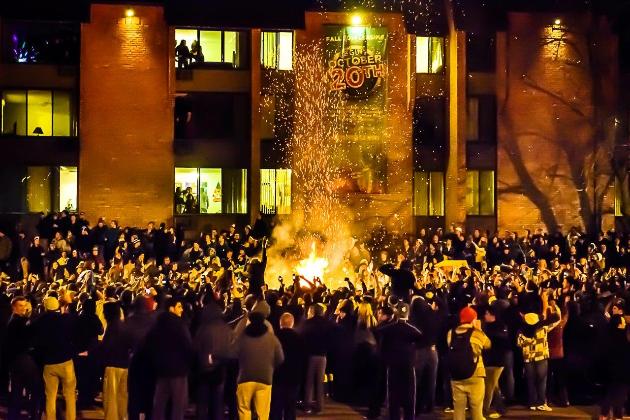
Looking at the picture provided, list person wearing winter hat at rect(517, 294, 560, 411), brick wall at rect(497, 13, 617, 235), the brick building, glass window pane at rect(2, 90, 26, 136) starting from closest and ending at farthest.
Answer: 1. person wearing winter hat at rect(517, 294, 560, 411)
2. the brick building
3. glass window pane at rect(2, 90, 26, 136)
4. brick wall at rect(497, 13, 617, 235)

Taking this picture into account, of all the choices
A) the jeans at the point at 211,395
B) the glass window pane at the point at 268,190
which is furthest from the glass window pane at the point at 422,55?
the jeans at the point at 211,395

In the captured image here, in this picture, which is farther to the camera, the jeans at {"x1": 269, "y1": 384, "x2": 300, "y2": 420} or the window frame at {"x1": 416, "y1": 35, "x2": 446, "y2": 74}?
the window frame at {"x1": 416, "y1": 35, "x2": 446, "y2": 74}

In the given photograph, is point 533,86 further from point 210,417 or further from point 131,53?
point 210,417

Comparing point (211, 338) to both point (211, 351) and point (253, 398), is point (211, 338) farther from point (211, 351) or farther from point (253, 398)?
point (253, 398)

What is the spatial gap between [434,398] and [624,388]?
2.89m

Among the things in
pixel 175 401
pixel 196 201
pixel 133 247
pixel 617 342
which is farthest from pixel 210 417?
pixel 196 201

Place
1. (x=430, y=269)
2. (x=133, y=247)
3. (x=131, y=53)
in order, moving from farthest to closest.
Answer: (x=131, y=53), (x=133, y=247), (x=430, y=269)

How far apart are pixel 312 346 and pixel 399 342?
186 cm

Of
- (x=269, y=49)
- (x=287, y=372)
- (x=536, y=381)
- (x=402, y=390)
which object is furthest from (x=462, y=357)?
(x=269, y=49)

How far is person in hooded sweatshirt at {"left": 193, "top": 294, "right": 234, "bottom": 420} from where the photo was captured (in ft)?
48.2

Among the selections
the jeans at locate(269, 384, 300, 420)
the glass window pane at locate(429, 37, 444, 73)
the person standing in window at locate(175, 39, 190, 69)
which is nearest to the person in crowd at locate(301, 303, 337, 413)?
the jeans at locate(269, 384, 300, 420)

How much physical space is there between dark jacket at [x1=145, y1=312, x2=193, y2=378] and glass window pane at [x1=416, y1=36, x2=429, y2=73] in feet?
83.1

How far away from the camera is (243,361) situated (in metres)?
14.0

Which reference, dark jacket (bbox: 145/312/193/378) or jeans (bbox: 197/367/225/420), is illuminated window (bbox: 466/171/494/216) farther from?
dark jacket (bbox: 145/312/193/378)
